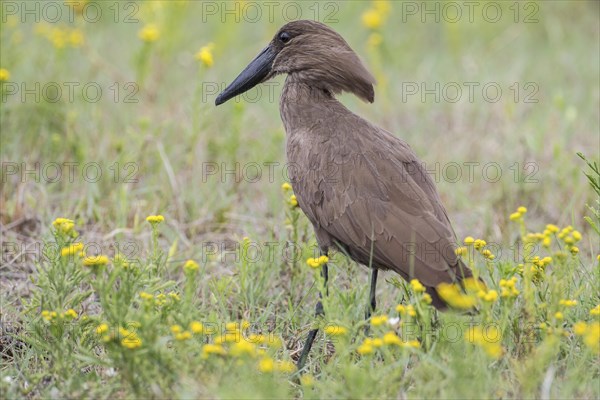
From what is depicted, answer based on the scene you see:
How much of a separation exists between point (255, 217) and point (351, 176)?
1.49m

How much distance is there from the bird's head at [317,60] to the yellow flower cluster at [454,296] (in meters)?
1.37

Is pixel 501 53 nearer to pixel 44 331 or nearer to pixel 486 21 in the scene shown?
pixel 486 21

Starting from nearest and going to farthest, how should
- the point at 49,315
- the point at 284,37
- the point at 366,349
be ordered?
the point at 366,349 < the point at 49,315 < the point at 284,37

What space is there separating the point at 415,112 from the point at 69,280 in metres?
4.31

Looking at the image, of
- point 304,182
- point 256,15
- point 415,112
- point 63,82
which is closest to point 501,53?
point 415,112

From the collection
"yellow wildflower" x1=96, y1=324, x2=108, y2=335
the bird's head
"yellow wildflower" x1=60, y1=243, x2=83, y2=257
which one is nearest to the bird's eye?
the bird's head

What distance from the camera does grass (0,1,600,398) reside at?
345 centimetres

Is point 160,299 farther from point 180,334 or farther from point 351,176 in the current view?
point 351,176

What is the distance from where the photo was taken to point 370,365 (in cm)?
344

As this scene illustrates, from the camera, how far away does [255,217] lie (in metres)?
5.69

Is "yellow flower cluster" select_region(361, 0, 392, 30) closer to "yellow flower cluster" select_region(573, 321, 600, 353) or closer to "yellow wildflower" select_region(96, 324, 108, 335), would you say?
"yellow flower cluster" select_region(573, 321, 600, 353)

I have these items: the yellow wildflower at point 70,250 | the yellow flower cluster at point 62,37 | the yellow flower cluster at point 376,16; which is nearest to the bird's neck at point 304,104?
the yellow wildflower at point 70,250

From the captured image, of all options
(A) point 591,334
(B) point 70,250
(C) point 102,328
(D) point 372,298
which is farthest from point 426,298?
(B) point 70,250

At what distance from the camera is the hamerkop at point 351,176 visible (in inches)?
158
